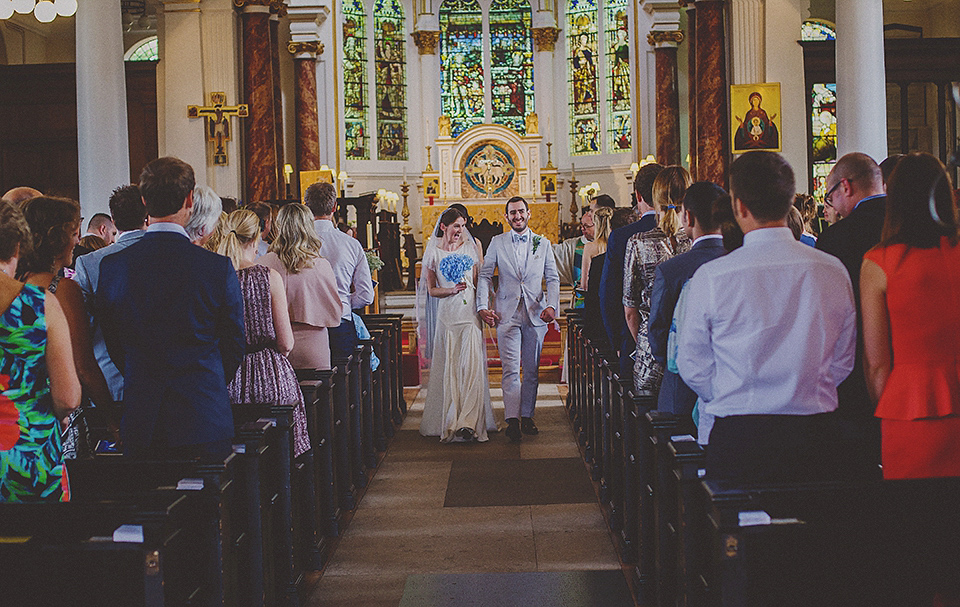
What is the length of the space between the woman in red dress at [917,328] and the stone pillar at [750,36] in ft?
32.8

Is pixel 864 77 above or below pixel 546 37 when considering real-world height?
below

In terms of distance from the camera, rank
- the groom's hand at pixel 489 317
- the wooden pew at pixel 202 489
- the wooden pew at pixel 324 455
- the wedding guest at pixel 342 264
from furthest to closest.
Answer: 1. the groom's hand at pixel 489 317
2. the wedding guest at pixel 342 264
3. the wooden pew at pixel 324 455
4. the wooden pew at pixel 202 489

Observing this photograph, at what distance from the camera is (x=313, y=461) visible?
4.80m

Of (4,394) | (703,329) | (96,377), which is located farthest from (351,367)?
(703,329)

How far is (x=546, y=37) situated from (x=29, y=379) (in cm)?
2184

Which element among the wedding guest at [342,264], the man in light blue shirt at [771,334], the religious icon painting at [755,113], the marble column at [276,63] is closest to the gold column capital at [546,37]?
the marble column at [276,63]

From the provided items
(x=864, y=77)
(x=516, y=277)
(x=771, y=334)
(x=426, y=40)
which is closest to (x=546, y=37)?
(x=426, y=40)

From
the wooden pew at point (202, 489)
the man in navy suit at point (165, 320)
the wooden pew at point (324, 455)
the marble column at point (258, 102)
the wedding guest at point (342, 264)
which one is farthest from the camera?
the marble column at point (258, 102)

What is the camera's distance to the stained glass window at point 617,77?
2252 centimetres

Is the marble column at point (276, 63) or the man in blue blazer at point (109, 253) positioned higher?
the marble column at point (276, 63)

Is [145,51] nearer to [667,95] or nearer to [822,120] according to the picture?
[667,95]

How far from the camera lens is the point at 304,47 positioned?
57.6 ft

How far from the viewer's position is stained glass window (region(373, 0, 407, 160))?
2316 centimetres

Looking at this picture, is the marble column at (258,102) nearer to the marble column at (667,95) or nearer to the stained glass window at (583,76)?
the marble column at (667,95)
